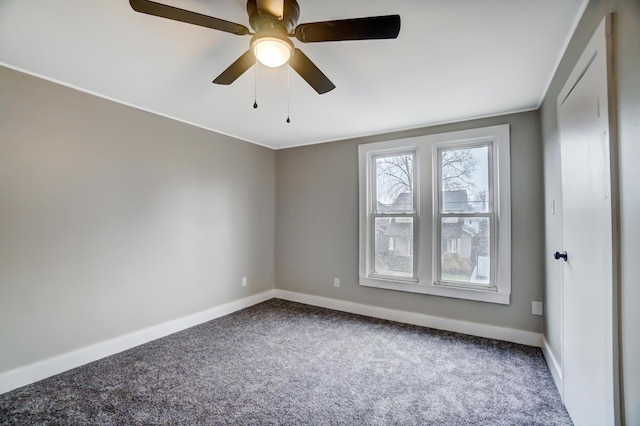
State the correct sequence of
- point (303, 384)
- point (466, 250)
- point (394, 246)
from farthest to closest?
point (394, 246)
point (466, 250)
point (303, 384)

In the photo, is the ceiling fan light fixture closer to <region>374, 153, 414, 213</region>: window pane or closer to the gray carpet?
the gray carpet

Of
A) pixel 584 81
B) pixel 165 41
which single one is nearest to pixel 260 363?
pixel 165 41

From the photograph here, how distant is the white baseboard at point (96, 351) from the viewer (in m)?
2.13

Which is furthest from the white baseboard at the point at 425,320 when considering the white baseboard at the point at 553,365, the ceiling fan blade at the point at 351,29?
the ceiling fan blade at the point at 351,29

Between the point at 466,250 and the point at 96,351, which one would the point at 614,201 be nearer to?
the point at 466,250

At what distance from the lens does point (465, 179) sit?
10.7ft

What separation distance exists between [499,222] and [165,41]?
10.6 feet

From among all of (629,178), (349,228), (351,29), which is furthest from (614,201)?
(349,228)

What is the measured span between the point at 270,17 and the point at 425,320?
129 inches

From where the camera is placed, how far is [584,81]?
156cm

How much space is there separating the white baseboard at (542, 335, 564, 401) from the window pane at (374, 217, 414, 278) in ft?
4.44

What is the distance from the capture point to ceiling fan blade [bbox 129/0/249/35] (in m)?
1.25

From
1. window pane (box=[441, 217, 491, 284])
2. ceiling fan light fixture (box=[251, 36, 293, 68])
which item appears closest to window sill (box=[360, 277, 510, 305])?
window pane (box=[441, 217, 491, 284])

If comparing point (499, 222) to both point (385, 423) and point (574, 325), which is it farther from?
point (385, 423)
